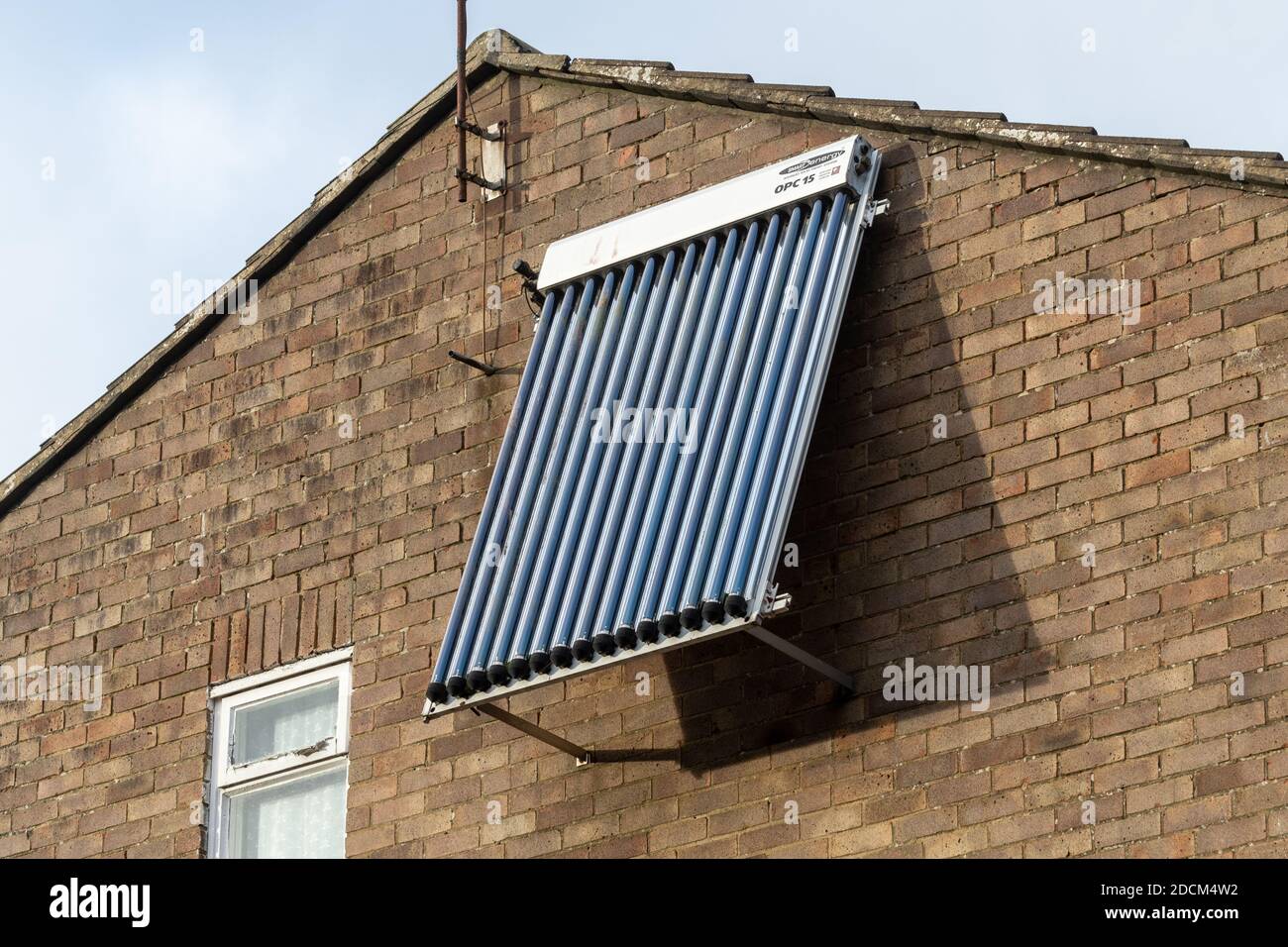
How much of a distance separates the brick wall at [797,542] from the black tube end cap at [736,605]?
2.51 ft

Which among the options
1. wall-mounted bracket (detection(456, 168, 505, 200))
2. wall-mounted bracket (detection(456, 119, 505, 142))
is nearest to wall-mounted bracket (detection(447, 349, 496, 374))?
wall-mounted bracket (detection(456, 168, 505, 200))

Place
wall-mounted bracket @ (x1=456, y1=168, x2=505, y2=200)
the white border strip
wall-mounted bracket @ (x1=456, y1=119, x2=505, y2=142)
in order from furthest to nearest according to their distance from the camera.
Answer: wall-mounted bracket @ (x1=456, y1=119, x2=505, y2=142) → wall-mounted bracket @ (x1=456, y1=168, x2=505, y2=200) → the white border strip

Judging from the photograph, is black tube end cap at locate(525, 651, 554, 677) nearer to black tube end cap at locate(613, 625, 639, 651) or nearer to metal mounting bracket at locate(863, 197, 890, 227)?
black tube end cap at locate(613, 625, 639, 651)

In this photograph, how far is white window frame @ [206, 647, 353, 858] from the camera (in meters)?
12.8

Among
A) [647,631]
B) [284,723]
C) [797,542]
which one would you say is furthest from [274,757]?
[797,542]

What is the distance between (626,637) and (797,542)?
1.03m

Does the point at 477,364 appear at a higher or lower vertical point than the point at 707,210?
lower

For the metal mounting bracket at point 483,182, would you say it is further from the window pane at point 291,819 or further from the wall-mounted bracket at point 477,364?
the window pane at point 291,819

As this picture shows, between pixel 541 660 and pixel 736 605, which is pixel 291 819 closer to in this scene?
pixel 541 660

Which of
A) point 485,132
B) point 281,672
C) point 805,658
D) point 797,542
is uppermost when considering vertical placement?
point 485,132

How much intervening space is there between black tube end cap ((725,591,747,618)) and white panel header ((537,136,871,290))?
80.0 inches

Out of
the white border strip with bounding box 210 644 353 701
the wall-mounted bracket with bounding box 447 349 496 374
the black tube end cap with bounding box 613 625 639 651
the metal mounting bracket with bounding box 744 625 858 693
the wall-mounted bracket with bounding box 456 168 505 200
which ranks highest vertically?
the wall-mounted bracket with bounding box 456 168 505 200

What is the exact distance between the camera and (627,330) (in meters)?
12.1

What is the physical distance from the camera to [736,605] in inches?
419
